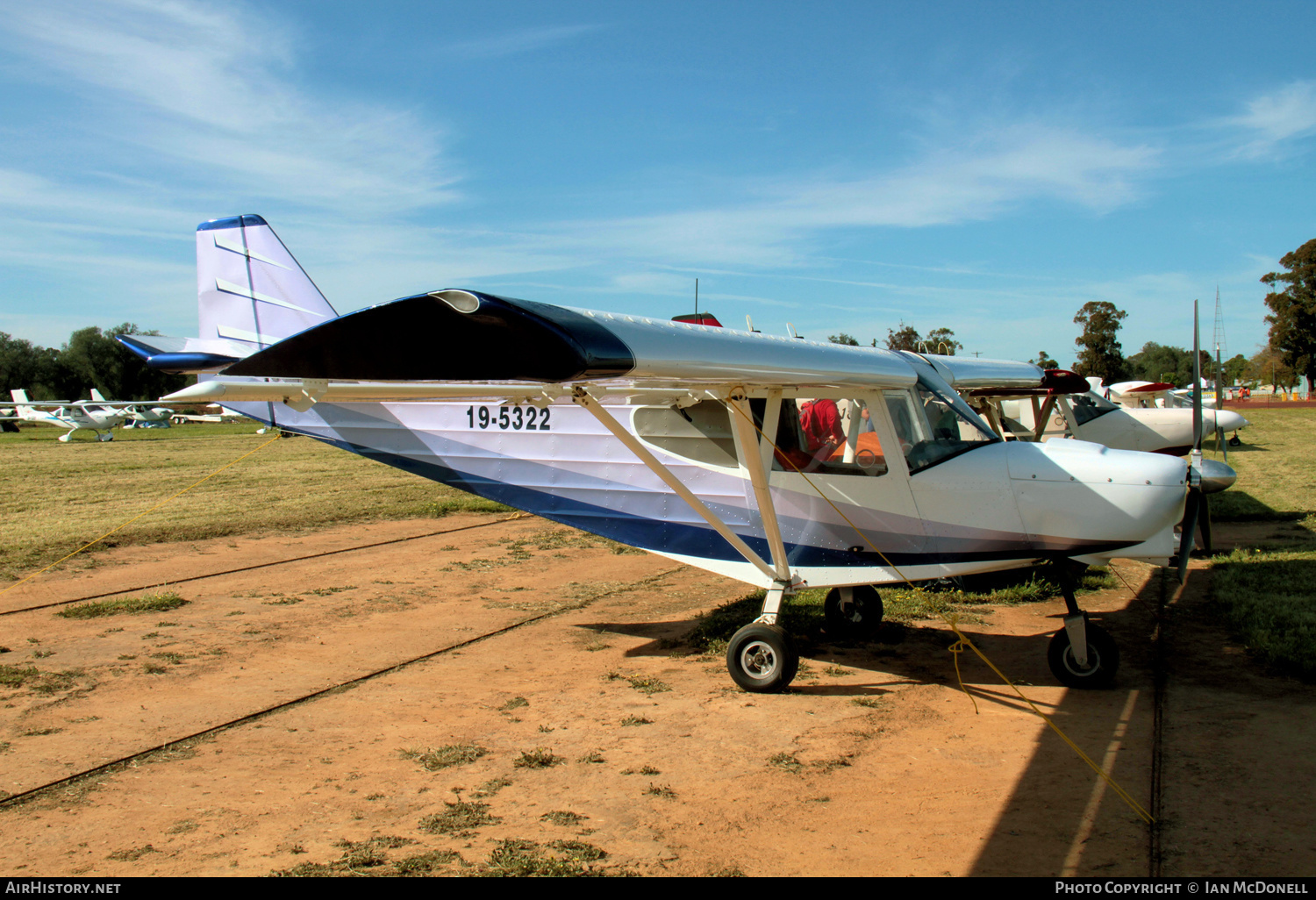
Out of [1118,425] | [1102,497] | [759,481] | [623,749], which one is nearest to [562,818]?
[623,749]

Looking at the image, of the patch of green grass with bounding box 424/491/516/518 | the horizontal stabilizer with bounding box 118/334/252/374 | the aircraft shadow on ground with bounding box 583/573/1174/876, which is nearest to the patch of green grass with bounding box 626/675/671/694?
the aircraft shadow on ground with bounding box 583/573/1174/876

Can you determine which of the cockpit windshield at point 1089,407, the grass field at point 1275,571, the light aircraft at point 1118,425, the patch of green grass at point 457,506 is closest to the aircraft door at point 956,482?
the grass field at point 1275,571

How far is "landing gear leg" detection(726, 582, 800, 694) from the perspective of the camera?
5.43m

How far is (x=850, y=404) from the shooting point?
231 inches

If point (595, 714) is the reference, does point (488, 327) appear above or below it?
above


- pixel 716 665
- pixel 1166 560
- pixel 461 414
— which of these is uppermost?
pixel 461 414

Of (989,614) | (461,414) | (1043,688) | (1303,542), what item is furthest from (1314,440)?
(461,414)

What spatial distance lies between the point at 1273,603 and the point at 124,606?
10.3 meters

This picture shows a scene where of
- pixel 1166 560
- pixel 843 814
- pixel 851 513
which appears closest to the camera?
pixel 843 814

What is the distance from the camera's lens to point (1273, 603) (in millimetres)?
6941

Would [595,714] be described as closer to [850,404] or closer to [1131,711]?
[850,404]

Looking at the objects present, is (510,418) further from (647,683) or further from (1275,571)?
(1275,571)

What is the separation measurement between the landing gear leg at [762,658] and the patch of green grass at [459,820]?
2.15 metres

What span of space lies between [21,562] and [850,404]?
993 cm
